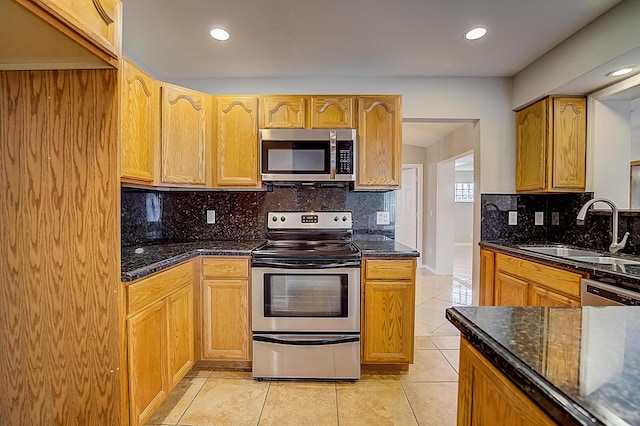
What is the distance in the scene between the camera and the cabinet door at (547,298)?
6.30 ft

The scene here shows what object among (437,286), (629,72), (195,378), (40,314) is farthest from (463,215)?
(40,314)

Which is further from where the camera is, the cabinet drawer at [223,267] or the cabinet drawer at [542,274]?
the cabinet drawer at [223,267]

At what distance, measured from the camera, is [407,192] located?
20.3ft

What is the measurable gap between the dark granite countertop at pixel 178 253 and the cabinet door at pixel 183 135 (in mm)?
524

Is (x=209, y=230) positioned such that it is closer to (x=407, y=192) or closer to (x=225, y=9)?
(x=225, y=9)

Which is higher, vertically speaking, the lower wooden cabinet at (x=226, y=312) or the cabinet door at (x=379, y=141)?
the cabinet door at (x=379, y=141)

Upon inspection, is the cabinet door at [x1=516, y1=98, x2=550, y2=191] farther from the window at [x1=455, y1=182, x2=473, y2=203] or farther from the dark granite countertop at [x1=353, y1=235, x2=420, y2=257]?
the window at [x1=455, y1=182, x2=473, y2=203]

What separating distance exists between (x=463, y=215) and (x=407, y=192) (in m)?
4.66

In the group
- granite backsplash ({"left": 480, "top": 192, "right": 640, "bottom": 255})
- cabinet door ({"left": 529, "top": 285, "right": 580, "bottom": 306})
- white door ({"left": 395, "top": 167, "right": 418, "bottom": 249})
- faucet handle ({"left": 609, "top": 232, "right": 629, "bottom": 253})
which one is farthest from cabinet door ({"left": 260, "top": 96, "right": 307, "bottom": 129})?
white door ({"left": 395, "top": 167, "right": 418, "bottom": 249})

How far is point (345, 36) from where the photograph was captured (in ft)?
7.37

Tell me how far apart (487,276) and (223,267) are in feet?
7.31

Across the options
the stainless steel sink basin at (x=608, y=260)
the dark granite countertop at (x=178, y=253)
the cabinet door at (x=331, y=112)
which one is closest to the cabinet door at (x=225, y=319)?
the dark granite countertop at (x=178, y=253)

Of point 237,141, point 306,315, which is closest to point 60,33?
point 237,141

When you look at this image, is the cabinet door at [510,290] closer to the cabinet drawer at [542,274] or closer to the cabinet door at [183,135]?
the cabinet drawer at [542,274]
